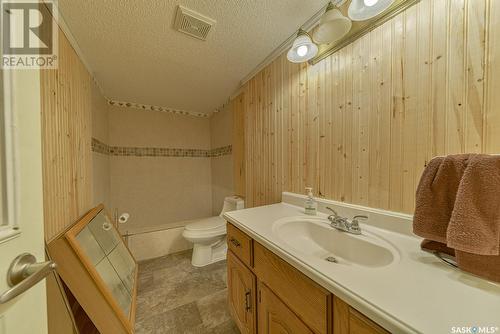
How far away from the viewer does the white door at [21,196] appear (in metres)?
0.34

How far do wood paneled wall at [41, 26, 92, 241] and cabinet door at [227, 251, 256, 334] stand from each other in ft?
3.20

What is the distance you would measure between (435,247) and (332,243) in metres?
0.38

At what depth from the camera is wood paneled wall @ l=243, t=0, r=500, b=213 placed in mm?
598

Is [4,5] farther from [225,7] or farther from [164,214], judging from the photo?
[164,214]

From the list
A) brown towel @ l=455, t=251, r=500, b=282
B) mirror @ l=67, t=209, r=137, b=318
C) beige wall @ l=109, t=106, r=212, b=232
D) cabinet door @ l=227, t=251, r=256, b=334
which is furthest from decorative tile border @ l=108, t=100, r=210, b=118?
brown towel @ l=455, t=251, r=500, b=282

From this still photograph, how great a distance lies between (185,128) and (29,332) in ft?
8.87

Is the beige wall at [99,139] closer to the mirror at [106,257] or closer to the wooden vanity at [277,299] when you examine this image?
the mirror at [106,257]

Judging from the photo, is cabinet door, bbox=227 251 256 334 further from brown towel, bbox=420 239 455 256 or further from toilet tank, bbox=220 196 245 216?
toilet tank, bbox=220 196 245 216

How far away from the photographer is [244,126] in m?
1.92

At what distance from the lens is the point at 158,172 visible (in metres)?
2.62

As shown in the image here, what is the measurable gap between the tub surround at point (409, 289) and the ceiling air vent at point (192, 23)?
1.35 m

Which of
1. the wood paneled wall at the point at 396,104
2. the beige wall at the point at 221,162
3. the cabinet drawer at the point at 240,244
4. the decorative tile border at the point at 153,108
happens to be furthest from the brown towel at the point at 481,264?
the decorative tile border at the point at 153,108

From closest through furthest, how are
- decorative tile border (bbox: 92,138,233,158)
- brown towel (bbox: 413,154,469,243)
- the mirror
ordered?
brown towel (bbox: 413,154,469,243), the mirror, decorative tile border (bbox: 92,138,233,158)

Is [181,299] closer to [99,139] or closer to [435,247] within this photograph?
[435,247]
